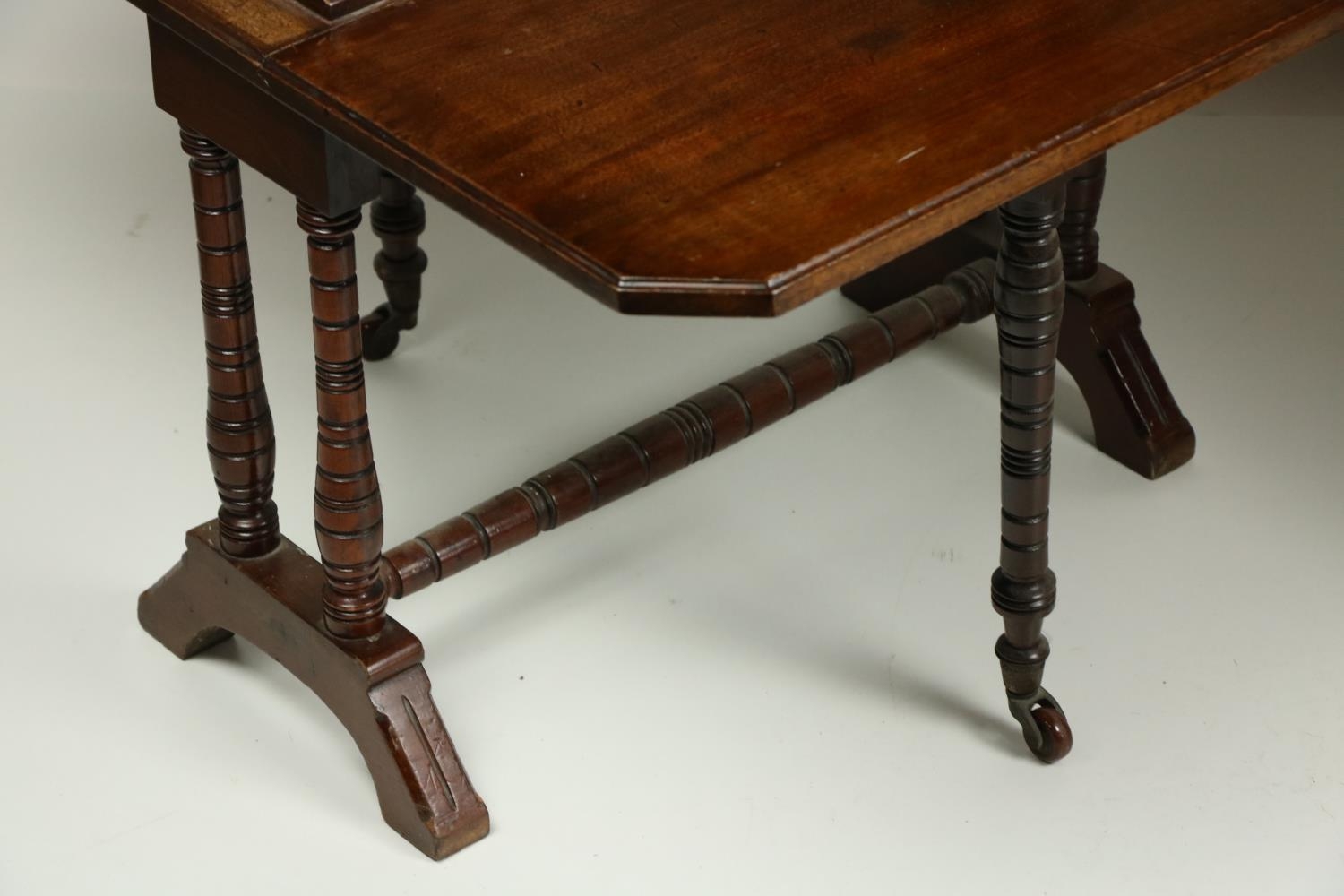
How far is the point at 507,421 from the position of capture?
304 cm

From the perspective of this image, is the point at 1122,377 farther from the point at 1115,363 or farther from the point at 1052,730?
the point at 1052,730

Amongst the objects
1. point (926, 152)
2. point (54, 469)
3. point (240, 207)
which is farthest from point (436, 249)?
point (926, 152)

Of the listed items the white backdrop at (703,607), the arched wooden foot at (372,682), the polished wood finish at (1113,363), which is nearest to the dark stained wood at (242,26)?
the arched wooden foot at (372,682)

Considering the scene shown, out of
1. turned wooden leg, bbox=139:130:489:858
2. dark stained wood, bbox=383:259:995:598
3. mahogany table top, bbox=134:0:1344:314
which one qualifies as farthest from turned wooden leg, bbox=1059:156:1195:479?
turned wooden leg, bbox=139:130:489:858

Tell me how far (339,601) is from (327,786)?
0.87 feet

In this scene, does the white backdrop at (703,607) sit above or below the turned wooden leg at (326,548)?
below

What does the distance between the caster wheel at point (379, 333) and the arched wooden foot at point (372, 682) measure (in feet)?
2.45

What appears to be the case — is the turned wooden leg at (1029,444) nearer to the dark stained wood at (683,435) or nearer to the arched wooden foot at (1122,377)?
the dark stained wood at (683,435)

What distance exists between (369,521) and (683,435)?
55 centimetres

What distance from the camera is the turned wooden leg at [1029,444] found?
2.15 metres

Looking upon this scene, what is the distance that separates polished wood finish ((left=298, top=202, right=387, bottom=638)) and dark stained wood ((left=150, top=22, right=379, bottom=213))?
0.13ft

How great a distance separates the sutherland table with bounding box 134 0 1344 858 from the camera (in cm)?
170

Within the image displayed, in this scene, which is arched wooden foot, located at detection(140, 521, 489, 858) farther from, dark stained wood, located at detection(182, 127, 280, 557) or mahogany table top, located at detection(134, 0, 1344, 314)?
mahogany table top, located at detection(134, 0, 1344, 314)

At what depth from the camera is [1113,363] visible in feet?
9.55
